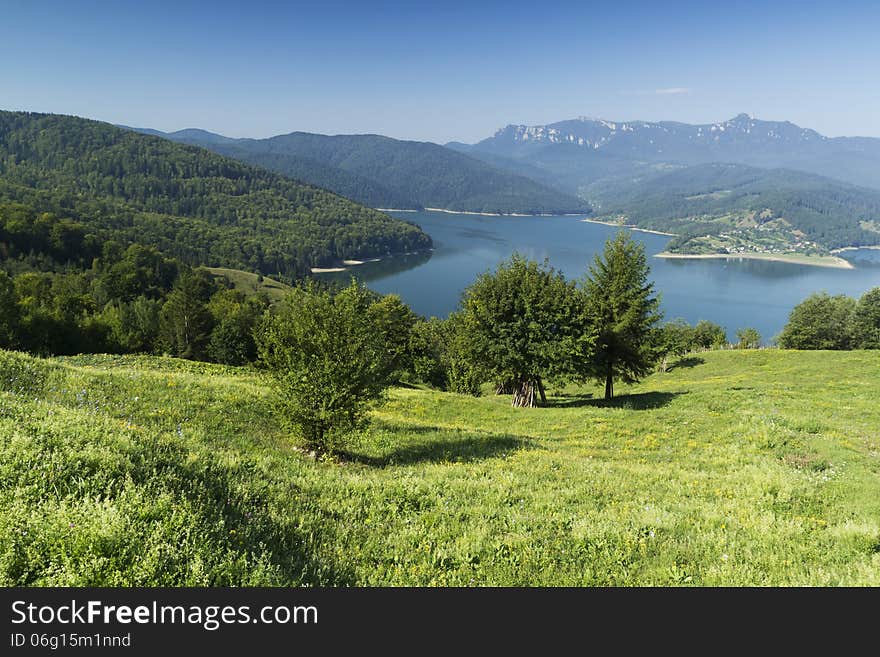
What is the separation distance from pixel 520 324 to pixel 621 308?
7.12 m

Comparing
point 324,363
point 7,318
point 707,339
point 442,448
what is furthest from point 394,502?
point 707,339

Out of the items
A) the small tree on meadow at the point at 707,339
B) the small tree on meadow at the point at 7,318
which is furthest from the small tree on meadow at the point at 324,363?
the small tree on meadow at the point at 707,339

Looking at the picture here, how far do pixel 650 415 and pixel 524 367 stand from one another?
8757mm

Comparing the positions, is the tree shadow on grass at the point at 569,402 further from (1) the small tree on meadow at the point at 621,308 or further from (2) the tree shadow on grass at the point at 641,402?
(1) the small tree on meadow at the point at 621,308

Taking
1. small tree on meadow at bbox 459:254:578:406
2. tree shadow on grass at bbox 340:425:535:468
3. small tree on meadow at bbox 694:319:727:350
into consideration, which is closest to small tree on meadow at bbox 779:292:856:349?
small tree on meadow at bbox 694:319:727:350

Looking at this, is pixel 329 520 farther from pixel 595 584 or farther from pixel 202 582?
pixel 595 584

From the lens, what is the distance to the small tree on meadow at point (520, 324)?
101 feet

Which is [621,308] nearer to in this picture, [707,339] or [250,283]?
[707,339]

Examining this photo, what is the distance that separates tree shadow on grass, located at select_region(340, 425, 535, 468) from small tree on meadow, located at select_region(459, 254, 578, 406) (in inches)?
446

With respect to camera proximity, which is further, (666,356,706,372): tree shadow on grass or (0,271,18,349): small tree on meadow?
(666,356,706,372): tree shadow on grass

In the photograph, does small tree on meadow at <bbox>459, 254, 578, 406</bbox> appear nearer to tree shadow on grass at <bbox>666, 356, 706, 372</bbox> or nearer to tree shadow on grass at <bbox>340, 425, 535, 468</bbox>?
tree shadow on grass at <bbox>340, 425, 535, 468</bbox>

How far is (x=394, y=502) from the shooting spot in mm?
9625

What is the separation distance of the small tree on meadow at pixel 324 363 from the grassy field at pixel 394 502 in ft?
4.11

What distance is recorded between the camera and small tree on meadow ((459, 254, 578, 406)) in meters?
30.8
